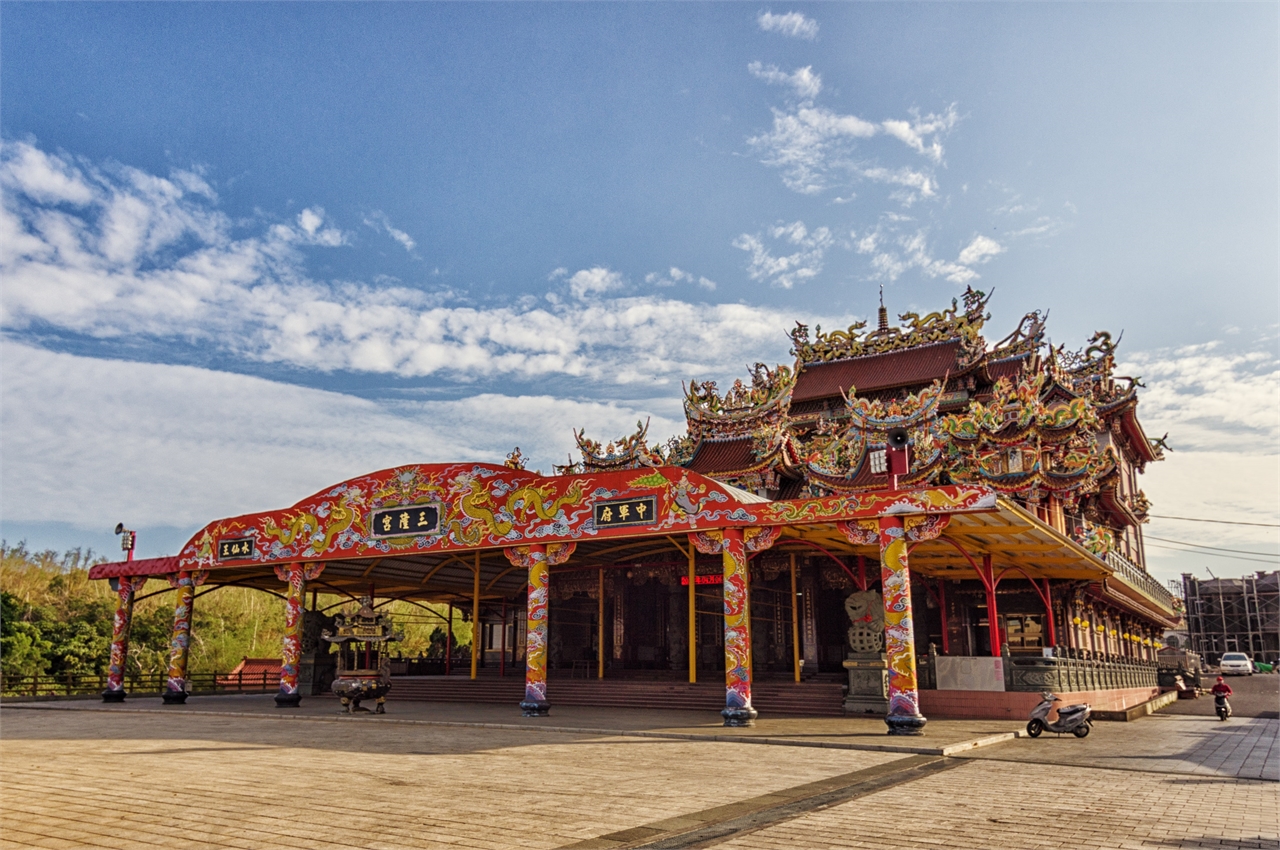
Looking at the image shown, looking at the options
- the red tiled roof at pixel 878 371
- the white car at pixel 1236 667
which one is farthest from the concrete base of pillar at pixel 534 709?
the white car at pixel 1236 667

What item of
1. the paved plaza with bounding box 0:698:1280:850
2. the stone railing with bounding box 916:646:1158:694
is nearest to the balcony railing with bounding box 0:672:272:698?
the paved plaza with bounding box 0:698:1280:850

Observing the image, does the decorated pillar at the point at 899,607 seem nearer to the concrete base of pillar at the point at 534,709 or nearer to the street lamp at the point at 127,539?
the concrete base of pillar at the point at 534,709

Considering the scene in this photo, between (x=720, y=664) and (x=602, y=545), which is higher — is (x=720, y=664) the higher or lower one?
the lower one

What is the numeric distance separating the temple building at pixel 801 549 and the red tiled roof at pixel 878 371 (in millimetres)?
126

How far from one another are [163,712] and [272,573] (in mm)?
6955

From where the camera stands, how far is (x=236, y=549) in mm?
24812

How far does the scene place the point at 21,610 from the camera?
122 ft

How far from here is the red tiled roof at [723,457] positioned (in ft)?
94.8

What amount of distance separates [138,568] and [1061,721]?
25.4m

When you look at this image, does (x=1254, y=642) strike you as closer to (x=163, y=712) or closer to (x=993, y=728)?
(x=993, y=728)

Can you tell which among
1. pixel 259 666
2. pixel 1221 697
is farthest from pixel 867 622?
pixel 259 666

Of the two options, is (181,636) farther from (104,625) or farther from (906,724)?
(906,724)

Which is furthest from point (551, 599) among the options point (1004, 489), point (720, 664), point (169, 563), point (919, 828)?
point (919, 828)

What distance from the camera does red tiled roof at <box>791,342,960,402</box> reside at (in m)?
33.4
